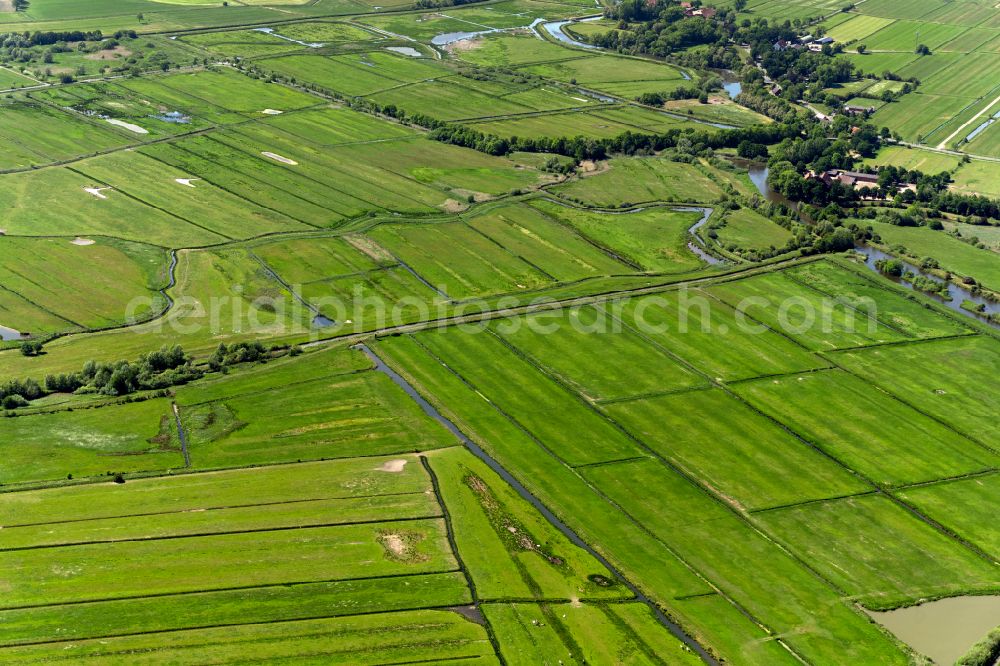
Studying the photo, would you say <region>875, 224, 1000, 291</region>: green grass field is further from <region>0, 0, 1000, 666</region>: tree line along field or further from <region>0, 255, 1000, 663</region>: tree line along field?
<region>0, 255, 1000, 663</region>: tree line along field

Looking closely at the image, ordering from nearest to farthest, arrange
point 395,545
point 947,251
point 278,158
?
point 395,545
point 947,251
point 278,158

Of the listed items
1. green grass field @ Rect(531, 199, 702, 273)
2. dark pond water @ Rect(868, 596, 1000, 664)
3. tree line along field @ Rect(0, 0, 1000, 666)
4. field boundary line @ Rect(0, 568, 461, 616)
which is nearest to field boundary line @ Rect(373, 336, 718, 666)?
tree line along field @ Rect(0, 0, 1000, 666)

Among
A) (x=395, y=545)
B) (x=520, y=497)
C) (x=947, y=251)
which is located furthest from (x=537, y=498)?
(x=947, y=251)

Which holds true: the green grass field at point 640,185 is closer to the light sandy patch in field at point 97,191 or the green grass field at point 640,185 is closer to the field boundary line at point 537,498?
the field boundary line at point 537,498

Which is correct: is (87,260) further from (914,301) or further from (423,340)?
(914,301)

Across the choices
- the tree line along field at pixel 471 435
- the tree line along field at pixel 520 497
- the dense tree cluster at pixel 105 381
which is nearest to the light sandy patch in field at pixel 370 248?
the tree line along field at pixel 471 435

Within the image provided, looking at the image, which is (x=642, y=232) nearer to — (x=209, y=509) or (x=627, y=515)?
(x=627, y=515)
